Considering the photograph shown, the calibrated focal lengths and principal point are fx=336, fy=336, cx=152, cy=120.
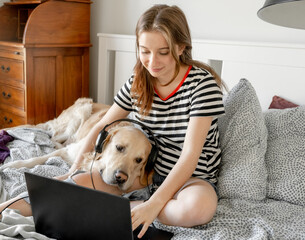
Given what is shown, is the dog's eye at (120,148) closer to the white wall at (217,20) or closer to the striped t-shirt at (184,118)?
the striped t-shirt at (184,118)

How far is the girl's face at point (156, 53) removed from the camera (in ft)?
4.00

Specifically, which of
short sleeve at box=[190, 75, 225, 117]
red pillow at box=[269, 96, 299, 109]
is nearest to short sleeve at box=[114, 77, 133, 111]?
short sleeve at box=[190, 75, 225, 117]

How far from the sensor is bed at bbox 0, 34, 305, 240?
108 centimetres

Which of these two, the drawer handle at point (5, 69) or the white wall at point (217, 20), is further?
the drawer handle at point (5, 69)

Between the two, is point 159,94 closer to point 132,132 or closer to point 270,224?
point 132,132

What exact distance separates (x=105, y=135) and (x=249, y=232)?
2.03 ft

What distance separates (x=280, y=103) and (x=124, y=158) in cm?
92

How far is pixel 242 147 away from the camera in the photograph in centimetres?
137

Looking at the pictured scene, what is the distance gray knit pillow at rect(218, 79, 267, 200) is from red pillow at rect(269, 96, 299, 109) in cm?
34

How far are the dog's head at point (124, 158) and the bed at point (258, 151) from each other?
0.26m

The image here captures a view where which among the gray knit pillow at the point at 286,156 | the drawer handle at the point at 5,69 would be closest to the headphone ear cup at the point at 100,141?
the gray knit pillow at the point at 286,156

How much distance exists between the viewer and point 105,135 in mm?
1302

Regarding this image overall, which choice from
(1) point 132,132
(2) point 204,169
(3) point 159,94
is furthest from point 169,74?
(2) point 204,169

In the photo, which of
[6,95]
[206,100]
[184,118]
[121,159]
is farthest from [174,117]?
[6,95]
